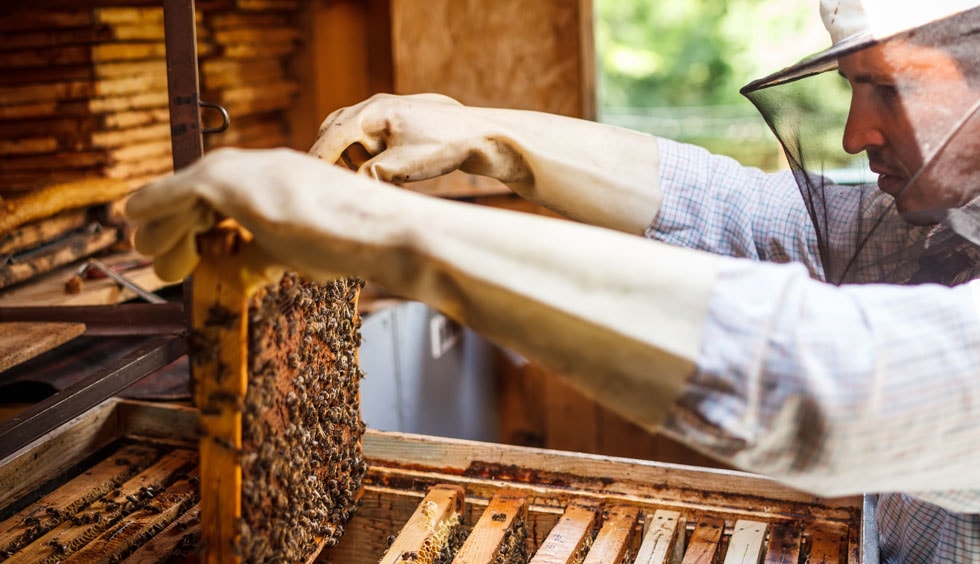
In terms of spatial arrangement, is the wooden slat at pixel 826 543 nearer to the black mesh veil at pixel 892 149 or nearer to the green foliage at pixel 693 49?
the black mesh veil at pixel 892 149

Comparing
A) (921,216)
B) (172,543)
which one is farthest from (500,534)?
(921,216)

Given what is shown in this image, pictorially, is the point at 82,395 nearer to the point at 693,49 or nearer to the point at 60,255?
the point at 60,255

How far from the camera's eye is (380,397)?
12.2ft

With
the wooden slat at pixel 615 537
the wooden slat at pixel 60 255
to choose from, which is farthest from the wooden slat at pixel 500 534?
the wooden slat at pixel 60 255

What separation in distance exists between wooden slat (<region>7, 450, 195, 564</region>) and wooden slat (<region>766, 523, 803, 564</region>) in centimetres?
138

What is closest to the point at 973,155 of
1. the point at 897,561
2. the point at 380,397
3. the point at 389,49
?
the point at 897,561

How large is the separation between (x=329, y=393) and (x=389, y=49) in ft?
10.6

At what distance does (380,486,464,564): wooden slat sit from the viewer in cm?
183

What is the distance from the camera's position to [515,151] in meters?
2.14

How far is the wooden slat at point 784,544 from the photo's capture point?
180 cm

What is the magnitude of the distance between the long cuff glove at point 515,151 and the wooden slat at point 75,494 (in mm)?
947

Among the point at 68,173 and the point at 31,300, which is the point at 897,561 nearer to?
the point at 31,300

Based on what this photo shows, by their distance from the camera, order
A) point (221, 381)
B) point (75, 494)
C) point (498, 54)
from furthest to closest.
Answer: point (498, 54), point (75, 494), point (221, 381)

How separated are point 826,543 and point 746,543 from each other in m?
0.17
